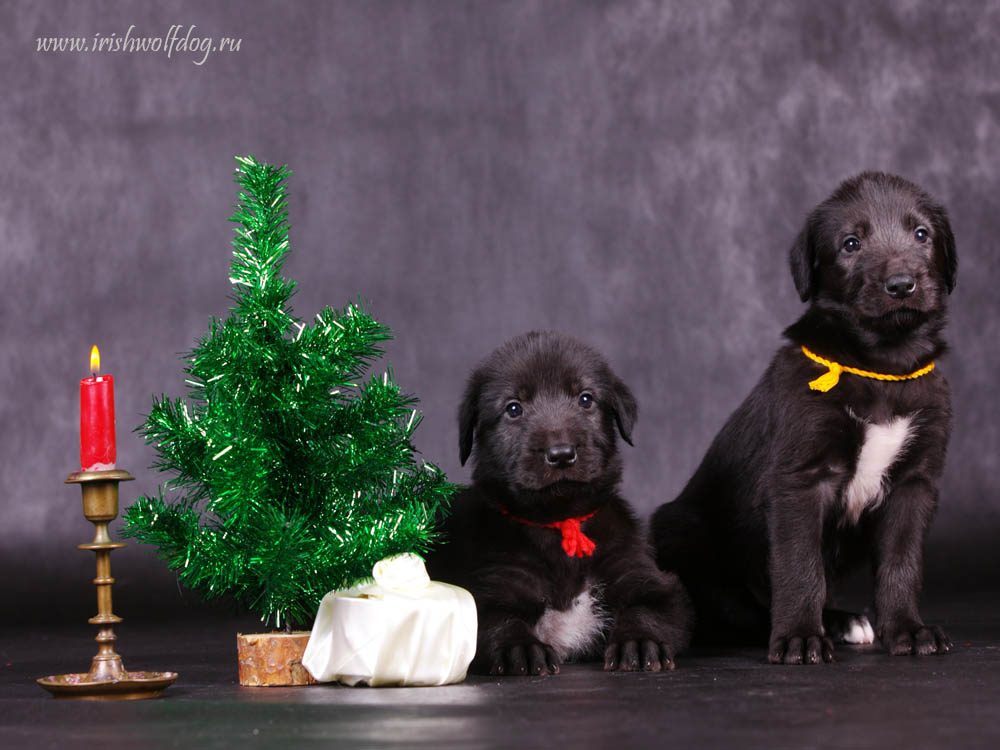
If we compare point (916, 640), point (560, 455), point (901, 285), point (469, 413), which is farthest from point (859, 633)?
point (469, 413)

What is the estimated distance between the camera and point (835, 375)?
5082 millimetres

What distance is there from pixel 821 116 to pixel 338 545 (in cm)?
448

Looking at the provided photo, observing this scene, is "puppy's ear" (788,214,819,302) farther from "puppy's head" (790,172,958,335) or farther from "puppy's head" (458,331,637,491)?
"puppy's head" (458,331,637,491)

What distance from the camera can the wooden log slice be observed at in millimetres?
4660

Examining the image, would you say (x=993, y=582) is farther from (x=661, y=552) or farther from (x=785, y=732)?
(x=785, y=732)

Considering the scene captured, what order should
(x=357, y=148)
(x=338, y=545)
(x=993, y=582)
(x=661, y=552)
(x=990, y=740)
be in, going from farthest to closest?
1. (x=357, y=148)
2. (x=993, y=582)
3. (x=661, y=552)
4. (x=338, y=545)
5. (x=990, y=740)

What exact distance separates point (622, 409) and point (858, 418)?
816 mm

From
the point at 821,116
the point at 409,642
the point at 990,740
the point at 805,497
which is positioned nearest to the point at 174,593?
the point at 409,642

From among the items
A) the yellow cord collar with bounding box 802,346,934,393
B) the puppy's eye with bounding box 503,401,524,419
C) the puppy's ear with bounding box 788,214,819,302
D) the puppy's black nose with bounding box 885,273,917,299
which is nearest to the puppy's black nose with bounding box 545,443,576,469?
the puppy's eye with bounding box 503,401,524,419

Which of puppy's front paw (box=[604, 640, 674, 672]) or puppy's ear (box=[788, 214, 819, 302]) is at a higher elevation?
puppy's ear (box=[788, 214, 819, 302])

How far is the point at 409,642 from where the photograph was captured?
180 inches

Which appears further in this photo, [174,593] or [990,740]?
[174,593]

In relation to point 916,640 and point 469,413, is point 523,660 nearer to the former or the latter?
point 469,413

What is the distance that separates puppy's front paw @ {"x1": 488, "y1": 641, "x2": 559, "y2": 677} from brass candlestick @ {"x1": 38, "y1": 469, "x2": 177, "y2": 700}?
41.1 inches
